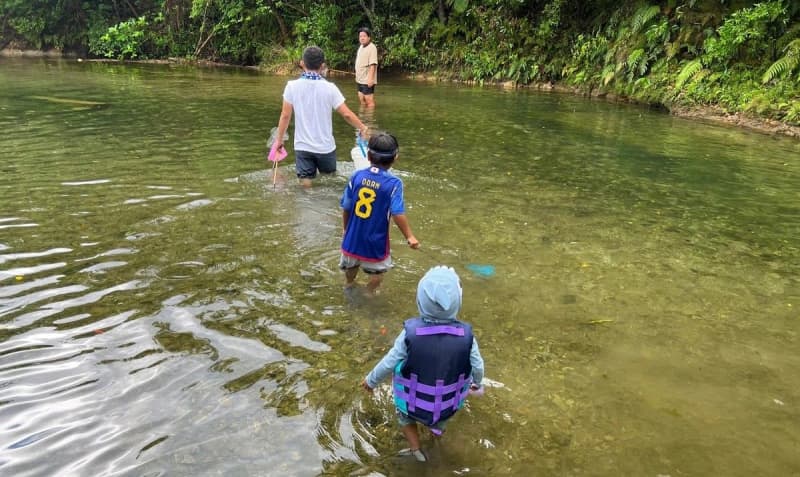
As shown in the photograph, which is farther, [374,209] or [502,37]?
[502,37]

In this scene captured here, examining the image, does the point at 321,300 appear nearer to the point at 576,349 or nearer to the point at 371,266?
the point at 371,266

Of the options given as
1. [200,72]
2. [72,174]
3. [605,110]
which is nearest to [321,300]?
[72,174]

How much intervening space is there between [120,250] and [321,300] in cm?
219

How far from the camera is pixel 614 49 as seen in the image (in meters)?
18.1

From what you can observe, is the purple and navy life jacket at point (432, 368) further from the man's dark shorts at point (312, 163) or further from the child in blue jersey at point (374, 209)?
the man's dark shorts at point (312, 163)

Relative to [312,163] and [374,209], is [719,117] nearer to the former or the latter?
[312,163]

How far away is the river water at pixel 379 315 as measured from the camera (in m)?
3.16

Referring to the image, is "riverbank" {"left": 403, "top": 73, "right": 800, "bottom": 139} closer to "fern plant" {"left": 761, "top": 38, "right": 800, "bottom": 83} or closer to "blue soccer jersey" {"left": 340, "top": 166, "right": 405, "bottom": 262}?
"fern plant" {"left": 761, "top": 38, "right": 800, "bottom": 83}

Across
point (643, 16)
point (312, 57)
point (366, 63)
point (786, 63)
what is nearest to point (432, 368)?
point (312, 57)

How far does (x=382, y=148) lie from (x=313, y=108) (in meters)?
2.87

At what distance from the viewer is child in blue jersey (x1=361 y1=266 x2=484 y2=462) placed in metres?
2.92

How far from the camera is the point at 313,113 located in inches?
268

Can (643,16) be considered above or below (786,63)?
above

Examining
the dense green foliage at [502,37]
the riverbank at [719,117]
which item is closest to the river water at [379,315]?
the riverbank at [719,117]
